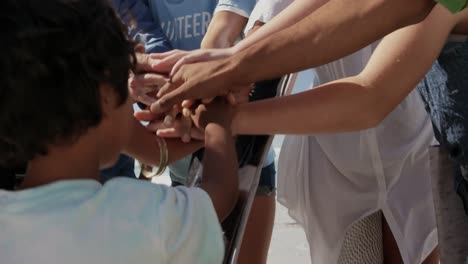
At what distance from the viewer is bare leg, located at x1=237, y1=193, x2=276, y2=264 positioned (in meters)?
2.79

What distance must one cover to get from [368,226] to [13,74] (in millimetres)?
1258

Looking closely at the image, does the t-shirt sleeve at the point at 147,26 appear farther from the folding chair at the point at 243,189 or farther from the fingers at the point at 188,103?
the fingers at the point at 188,103


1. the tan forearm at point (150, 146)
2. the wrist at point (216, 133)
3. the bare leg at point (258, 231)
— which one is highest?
the wrist at point (216, 133)

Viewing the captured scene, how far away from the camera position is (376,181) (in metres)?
2.32

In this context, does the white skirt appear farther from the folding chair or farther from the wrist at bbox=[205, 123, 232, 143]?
the wrist at bbox=[205, 123, 232, 143]

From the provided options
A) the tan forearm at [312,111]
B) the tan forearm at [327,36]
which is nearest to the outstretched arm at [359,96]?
the tan forearm at [312,111]

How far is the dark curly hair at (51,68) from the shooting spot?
1392 millimetres

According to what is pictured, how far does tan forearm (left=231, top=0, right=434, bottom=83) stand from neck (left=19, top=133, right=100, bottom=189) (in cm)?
39

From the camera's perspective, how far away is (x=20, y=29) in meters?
1.39

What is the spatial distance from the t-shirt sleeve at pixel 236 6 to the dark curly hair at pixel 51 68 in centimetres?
120

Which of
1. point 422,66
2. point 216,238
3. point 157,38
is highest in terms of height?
point 422,66

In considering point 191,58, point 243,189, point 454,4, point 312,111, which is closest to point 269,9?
point 191,58

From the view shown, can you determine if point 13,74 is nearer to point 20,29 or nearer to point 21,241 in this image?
point 20,29

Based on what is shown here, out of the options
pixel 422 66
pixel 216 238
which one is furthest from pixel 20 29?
pixel 422 66
